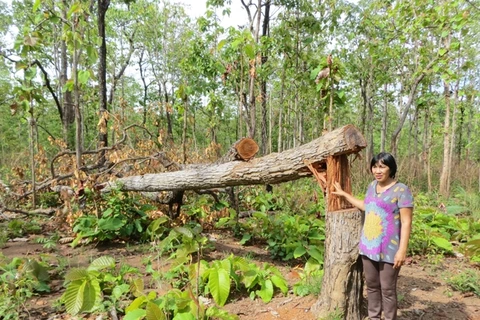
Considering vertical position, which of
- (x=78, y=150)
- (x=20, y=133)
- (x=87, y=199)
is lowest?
(x=87, y=199)

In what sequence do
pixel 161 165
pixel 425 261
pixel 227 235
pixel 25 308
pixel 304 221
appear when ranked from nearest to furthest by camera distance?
pixel 25 308 < pixel 425 261 < pixel 304 221 < pixel 227 235 < pixel 161 165

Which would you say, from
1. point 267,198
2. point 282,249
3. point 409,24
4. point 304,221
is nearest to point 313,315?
point 282,249

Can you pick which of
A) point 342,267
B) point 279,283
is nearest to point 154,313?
point 279,283

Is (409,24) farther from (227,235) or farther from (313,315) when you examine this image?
(313,315)

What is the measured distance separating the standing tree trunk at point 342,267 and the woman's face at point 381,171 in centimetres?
37

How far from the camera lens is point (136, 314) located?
2439 mm

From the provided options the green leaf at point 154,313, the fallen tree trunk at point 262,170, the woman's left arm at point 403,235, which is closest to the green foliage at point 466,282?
the woman's left arm at point 403,235

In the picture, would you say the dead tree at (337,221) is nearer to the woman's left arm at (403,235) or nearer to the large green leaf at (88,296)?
the woman's left arm at (403,235)

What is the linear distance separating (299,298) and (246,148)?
1.84 meters

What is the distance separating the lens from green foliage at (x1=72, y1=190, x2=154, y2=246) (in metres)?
4.53

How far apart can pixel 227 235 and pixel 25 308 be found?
303 cm

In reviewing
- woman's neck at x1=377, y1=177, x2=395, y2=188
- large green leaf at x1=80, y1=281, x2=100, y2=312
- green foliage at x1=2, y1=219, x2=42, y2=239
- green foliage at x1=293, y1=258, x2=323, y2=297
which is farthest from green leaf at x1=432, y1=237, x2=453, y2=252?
green foliage at x1=2, y1=219, x2=42, y2=239

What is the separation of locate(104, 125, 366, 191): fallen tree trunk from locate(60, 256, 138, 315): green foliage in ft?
4.96

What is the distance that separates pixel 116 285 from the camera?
323 centimetres
